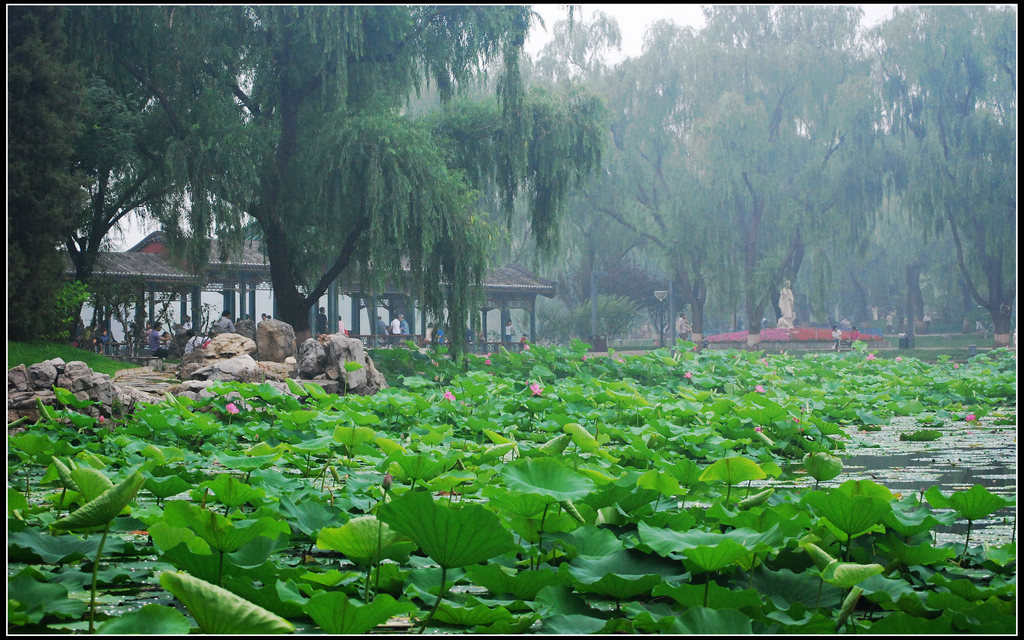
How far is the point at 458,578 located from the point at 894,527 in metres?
0.74

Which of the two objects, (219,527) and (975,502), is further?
(975,502)

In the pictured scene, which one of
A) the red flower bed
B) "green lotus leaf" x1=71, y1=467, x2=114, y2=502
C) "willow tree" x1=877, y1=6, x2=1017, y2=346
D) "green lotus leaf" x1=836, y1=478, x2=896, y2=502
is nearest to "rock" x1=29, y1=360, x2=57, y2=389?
"green lotus leaf" x1=71, y1=467, x2=114, y2=502

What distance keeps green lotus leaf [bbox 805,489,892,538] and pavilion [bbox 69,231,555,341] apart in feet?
25.2

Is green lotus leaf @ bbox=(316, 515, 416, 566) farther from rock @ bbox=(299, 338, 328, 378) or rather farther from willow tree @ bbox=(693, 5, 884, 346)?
willow tree @ bbox=(693, 5, 884, 346)

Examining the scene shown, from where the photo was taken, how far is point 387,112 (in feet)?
27.5

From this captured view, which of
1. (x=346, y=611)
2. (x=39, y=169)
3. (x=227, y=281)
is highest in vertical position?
(x=39, y=169)

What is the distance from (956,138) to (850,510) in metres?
13.2

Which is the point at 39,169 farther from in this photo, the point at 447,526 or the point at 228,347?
the point at 447,526

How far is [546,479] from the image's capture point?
4.66 feet

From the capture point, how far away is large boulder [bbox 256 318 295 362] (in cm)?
751

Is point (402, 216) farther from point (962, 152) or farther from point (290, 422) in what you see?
point (962, 152)

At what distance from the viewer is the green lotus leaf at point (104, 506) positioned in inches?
46.0

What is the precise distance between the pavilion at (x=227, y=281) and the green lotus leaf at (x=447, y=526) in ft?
25.7

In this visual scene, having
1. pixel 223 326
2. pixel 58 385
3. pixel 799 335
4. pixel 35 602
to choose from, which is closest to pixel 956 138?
pixel 799 335
